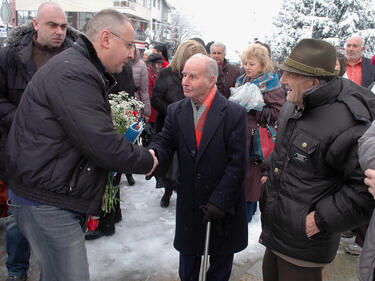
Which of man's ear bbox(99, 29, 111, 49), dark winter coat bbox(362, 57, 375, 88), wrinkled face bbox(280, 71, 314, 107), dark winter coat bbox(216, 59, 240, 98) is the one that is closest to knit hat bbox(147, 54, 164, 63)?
dark winter coat bbox(216, 59, 240, 98)

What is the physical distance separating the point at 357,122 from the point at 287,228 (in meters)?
0.75

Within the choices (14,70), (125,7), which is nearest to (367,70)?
(14,70)

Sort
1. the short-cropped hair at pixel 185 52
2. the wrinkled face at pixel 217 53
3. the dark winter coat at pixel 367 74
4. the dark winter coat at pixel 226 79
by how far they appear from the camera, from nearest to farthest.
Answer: the short-cropped hair at pixel 185 52
the dark winter coat at pixel 226 79
the wrinkled face at pixel 217 53
the dark winter coat at pixel 367 74

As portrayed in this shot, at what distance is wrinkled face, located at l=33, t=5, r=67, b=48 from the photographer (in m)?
3.27

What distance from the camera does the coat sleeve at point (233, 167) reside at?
2.52 m

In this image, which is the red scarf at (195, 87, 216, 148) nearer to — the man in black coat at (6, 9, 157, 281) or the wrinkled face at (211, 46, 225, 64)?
the man in black coat at (6, 9, 157, 281)

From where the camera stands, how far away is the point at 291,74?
7.02 feet

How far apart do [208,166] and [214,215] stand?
37cm

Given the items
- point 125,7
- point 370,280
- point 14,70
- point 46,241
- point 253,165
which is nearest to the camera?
point 370,280

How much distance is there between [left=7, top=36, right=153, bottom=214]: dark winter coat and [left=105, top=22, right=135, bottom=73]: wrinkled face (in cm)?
14

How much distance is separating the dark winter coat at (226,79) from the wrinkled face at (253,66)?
2.99 ft

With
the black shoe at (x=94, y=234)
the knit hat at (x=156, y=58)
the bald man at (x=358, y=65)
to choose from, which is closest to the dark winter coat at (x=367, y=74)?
the bald man at (x=358, y=65)

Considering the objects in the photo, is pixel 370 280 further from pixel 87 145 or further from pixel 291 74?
pixel 87 145

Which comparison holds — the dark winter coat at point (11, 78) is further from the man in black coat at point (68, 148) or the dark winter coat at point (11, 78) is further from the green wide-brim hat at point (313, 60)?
the green wide-brim hat at point (313, 60)
